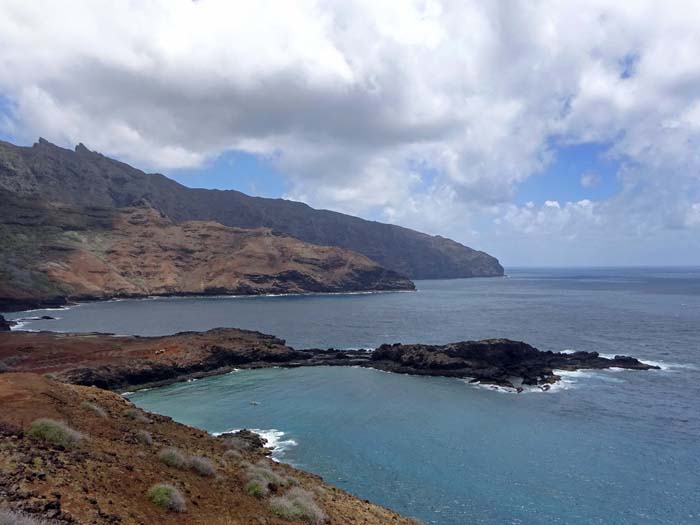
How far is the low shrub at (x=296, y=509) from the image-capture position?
1542 cm

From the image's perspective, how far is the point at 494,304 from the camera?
135375 millimetres

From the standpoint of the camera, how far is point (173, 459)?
1700 centimetres

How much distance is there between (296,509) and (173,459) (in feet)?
15.7

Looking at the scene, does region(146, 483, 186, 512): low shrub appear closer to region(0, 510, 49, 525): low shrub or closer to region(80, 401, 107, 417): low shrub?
region(0, 510, 49, 525): low shrub

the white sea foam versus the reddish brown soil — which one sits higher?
the reddish brown soil

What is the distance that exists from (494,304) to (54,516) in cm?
13374

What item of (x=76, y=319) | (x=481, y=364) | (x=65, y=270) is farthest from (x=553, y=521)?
(x=65, y=270)

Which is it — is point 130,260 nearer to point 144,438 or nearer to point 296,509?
point 144,438

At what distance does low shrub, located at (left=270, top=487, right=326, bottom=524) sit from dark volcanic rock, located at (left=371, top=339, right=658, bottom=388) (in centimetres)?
4089

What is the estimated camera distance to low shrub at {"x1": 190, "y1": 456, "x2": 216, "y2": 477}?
17031mm

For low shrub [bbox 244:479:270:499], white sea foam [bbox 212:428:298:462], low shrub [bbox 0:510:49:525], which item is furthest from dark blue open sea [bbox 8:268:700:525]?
low shrub [bbox 0:510:49:525]

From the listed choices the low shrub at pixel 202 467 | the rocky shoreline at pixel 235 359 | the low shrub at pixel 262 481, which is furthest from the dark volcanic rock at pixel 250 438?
the rocky shoreline at pixel 235 359

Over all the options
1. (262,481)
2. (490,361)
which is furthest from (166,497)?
(490,361)

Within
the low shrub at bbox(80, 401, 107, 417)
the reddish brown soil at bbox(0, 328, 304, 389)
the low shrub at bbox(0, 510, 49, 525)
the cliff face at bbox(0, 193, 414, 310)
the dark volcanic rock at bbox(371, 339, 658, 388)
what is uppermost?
the cliff face at bbox(0, 193, 414, 310)
